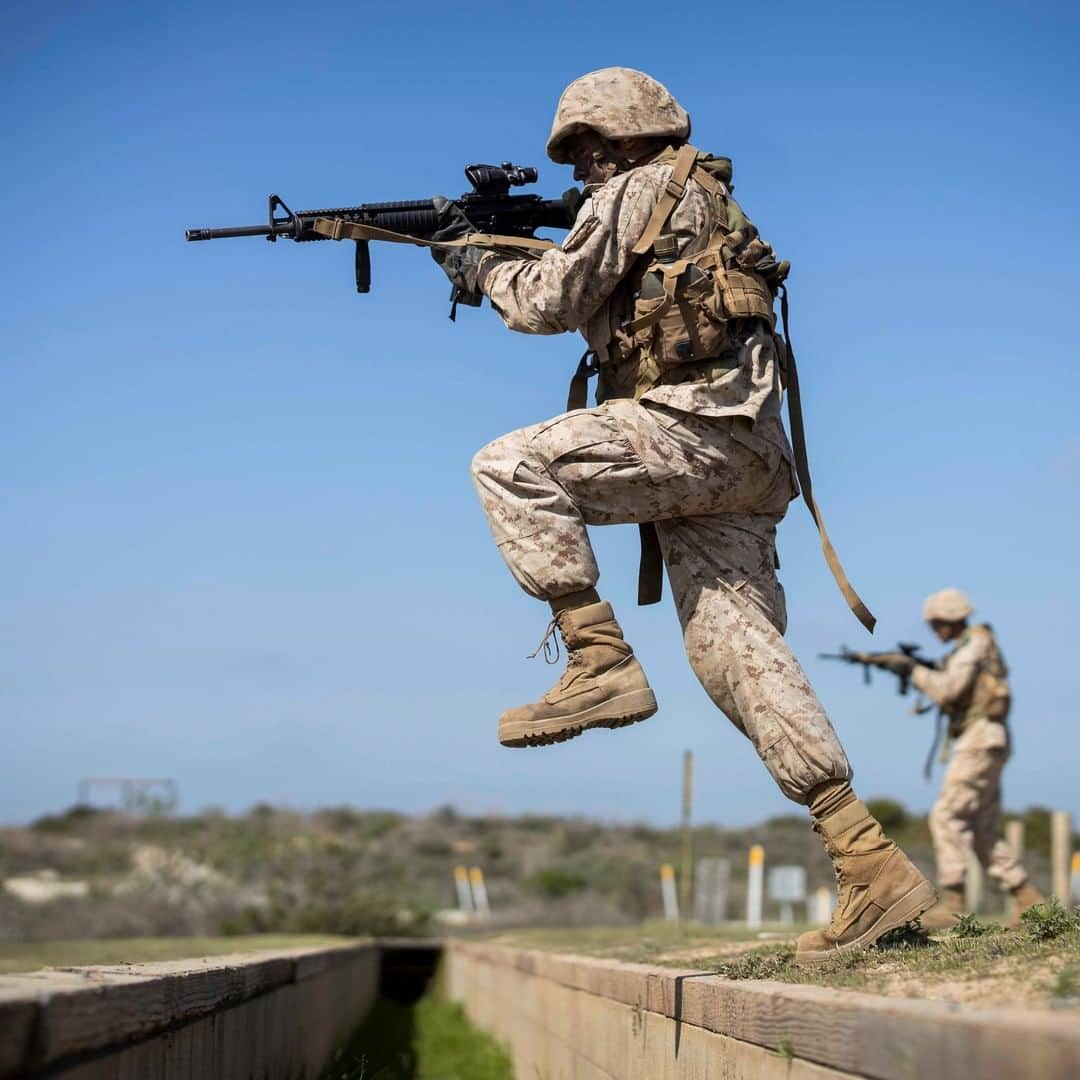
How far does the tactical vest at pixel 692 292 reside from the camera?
5.48 m

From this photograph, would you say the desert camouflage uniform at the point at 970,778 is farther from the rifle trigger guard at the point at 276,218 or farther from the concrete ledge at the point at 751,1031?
the rifle trigger guard at the point at 276,218

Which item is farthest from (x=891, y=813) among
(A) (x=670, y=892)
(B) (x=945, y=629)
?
(B) (x=945, y=629)

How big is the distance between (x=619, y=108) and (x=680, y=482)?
134 cm

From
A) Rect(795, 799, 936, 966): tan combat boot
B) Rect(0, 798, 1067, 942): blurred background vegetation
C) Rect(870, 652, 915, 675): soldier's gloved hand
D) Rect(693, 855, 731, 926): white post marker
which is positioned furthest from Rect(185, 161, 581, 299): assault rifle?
Rect(693, 855, 731, 926): white post marker

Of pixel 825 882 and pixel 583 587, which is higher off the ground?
pixel 583 587

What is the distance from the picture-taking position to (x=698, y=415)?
546 cm

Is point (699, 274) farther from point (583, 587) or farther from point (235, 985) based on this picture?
point (235, 985)

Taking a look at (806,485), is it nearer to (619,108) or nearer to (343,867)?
(619,108)

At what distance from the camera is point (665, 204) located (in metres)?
5.57

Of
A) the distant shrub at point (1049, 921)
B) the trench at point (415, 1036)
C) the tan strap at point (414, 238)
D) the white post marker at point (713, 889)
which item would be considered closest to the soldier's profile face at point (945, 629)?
the trench at point (415, 1036)

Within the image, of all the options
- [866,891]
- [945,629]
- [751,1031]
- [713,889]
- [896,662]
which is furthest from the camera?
[713,889]

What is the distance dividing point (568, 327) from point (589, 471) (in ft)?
A: 1.89

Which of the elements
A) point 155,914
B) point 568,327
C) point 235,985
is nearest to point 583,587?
point 568,327

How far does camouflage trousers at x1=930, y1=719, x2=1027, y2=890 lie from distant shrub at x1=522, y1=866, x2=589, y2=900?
786 inches
